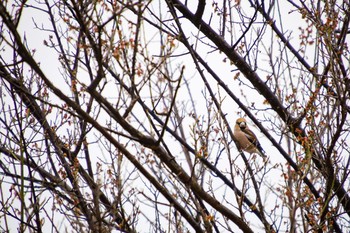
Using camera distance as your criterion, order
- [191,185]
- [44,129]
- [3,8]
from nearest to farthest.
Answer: [3,8] → [191,185] → [44,129]

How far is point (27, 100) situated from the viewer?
4.74m

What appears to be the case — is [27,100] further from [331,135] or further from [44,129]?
[331,135]

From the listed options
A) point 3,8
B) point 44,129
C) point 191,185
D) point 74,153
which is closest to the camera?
point 3,8

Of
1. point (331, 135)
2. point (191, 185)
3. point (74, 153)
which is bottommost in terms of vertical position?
point (191, 185)

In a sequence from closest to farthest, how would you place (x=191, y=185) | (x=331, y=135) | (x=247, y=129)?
(x=191, y=185) < (x=331, y=135) < (x=247, y=129)

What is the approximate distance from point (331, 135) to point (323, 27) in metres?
1.05

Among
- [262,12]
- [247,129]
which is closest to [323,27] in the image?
[262,12]

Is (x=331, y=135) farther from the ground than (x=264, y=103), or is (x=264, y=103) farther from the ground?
(x=264, y=103)

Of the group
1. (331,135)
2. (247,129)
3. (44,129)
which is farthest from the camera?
(247,129)

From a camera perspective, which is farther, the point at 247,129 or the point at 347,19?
the point at 247,129

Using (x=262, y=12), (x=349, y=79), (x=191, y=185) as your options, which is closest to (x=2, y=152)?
(x=191, y=185)

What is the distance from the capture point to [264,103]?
5043 millimetres

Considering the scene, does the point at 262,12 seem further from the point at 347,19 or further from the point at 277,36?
the point at 347,19

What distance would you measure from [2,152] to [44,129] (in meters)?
0.66
